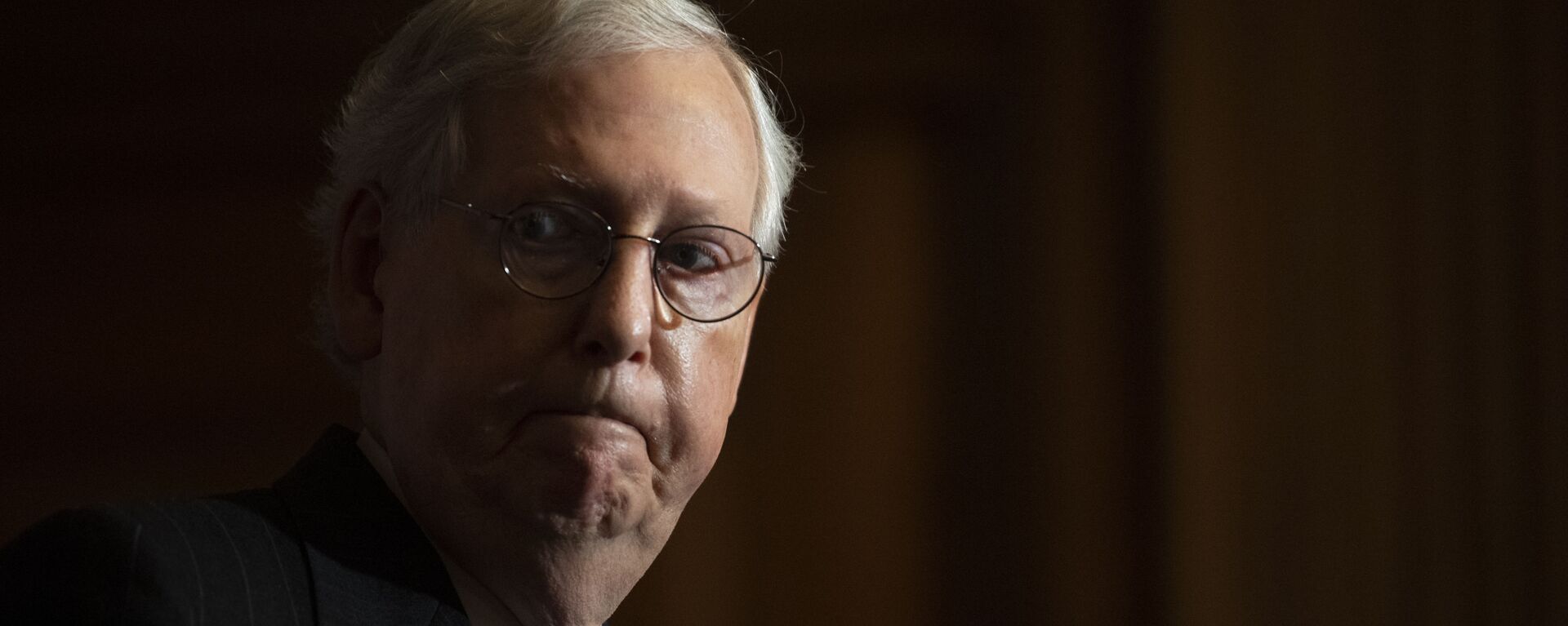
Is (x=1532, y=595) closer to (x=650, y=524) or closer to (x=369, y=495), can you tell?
(x=650, y=524)

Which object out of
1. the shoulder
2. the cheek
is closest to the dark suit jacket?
the shoulder

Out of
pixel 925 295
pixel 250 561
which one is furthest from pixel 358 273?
pixel 925 295

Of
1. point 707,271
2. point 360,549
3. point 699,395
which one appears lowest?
point 360,549

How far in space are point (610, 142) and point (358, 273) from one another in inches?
12.0

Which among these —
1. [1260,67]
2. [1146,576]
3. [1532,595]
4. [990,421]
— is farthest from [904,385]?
[1532,595]

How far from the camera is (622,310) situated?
45.9 inches

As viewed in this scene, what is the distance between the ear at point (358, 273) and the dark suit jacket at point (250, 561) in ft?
0.30

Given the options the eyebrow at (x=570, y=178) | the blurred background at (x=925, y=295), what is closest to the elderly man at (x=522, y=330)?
the eyebrow at (x=570, y=178)

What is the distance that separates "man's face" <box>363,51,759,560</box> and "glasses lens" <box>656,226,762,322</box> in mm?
14

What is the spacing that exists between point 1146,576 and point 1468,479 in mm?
611

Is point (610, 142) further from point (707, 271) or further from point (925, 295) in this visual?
point (925, 295)

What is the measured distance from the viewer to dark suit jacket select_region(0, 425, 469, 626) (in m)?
0.95

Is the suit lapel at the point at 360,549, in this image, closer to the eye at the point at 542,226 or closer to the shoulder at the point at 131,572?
the shoulder at the point at 131,572

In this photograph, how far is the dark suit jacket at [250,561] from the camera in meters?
0.95
